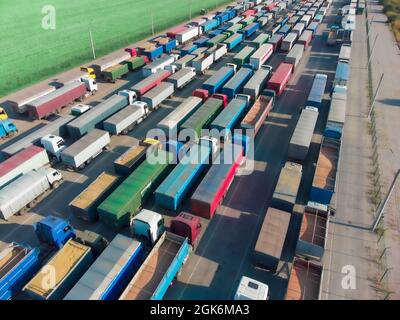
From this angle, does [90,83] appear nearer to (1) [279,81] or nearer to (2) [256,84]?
(2) [256,84]

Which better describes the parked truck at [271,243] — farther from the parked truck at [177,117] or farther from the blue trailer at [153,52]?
the blue trailer at [153,52]

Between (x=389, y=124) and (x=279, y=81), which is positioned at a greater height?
(x=279, y=81)

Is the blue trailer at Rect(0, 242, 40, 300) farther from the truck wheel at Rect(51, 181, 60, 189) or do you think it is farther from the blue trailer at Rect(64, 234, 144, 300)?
the truck wheel at Rect(51, 181, 60, 189)

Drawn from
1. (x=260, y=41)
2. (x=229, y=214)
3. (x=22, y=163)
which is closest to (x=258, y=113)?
(x=229, y=214)

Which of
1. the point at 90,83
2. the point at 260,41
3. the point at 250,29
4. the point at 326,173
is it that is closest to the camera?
the point at 326,173

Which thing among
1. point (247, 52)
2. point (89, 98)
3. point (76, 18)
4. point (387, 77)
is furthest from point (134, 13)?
point (387, 77)

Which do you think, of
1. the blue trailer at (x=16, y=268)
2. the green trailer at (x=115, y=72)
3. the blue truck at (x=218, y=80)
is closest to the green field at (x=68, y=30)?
the green trailer at (x=115, y=72)
